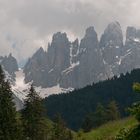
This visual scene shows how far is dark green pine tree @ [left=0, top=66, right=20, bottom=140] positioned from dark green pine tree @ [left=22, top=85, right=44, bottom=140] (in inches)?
468

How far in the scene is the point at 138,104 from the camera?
410 inches

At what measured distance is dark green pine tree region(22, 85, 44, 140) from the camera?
66.6 meters

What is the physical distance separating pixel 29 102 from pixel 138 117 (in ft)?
186

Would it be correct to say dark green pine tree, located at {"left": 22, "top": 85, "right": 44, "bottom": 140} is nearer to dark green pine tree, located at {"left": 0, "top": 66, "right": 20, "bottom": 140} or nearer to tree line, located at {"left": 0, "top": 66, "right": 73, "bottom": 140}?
tree line, located at {"left": 0, "top": 66, "right": 73, "bottom": 140}

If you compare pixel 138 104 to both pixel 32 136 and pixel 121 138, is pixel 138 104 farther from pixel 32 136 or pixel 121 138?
pixel 32 136

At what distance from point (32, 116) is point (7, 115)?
1328 cm

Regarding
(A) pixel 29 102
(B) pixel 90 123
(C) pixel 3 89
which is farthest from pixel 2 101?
(B) pixel 90 123

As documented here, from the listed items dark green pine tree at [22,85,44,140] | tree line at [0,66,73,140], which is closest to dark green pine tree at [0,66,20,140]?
tree line at [0,66,73,140]

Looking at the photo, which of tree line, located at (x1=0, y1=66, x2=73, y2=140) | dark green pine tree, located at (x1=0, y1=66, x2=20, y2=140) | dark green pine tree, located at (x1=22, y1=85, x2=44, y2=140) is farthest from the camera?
dark green pine tree, located at (x1=22, y1=85, x2=44, y2=140)

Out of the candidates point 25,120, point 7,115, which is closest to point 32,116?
point 25,120

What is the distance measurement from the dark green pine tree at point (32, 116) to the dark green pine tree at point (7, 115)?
39.0ft

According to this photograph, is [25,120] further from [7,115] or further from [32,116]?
[7,115]

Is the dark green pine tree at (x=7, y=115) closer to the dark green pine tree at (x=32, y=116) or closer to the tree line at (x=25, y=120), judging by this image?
the tree line at (x=25, y=120)

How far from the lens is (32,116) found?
2625 inches
